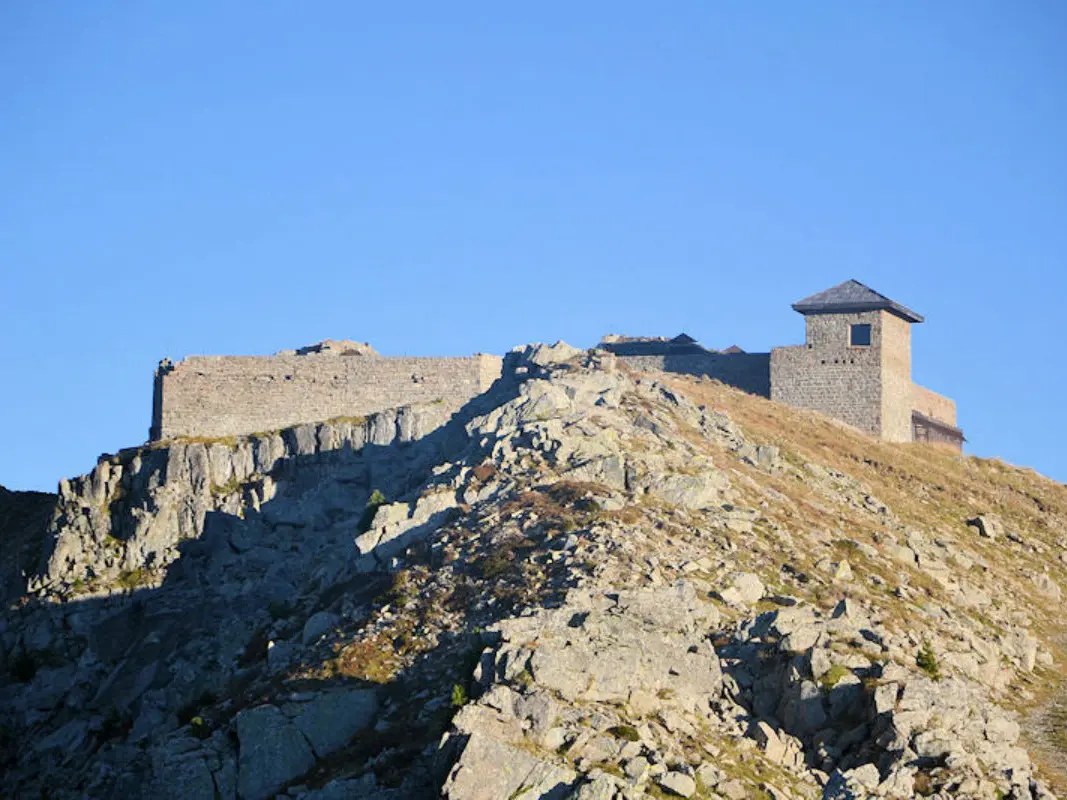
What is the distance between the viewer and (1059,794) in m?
39.2

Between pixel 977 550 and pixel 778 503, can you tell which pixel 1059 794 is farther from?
pixel 977 550

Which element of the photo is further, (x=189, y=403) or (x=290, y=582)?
(x=189, y=403)

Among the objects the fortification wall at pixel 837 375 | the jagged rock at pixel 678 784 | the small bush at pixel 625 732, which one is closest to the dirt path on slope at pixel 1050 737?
the jagged rock at pixel 678 784

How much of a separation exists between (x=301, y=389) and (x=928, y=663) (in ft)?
103

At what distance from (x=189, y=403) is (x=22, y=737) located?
17.1m

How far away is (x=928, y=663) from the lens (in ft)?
140

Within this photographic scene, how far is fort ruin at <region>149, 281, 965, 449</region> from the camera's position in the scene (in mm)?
68312

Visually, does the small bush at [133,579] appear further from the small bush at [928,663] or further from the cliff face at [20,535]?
the small bush at [928,663]

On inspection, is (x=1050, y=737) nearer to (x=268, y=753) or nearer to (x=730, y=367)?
(x=268, y=753)

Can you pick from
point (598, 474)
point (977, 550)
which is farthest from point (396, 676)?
point (977, 550)

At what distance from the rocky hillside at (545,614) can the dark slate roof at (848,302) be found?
6.07 metres

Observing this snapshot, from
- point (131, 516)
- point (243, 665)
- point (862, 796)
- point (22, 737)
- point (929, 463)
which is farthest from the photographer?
point (929, 463)

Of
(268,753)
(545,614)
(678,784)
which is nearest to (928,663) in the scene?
(545,614)

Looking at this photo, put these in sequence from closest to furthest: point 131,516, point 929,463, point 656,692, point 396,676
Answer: point 656,692, point 396,676, point 131,516, point 929,463
